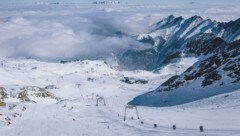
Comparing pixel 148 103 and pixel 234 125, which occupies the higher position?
pixel 148 103

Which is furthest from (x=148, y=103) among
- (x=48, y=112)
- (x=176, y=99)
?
(x=48, y=112)

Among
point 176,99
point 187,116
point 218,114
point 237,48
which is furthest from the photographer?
point 237,48

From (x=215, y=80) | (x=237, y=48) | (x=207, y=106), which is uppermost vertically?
(x=237, y=48)

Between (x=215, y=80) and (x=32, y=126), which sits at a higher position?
(x=215, y=80)

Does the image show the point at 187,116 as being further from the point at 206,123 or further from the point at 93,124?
the point at 93,124

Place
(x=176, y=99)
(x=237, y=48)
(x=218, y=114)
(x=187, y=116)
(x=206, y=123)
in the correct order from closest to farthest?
(x=206, y=123), (x=218, y=114), (x=187, y=116), (x=176, y=99), (x=237, y=48)

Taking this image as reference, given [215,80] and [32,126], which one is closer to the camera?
[32,126]

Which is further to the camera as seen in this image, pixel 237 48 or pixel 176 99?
pixel 237 48

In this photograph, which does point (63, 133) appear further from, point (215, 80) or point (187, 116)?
point (215, 80)

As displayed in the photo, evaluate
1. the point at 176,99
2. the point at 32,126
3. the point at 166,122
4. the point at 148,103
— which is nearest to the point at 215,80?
the point at 176,99
